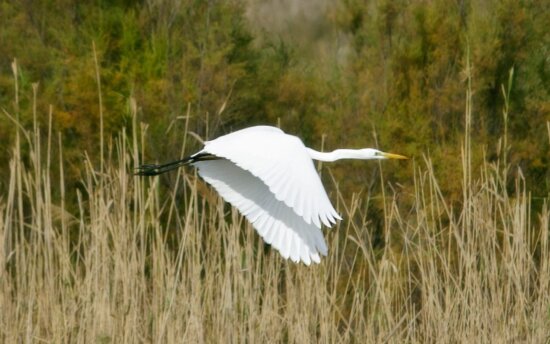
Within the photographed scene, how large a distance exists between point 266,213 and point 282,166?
0.92ft

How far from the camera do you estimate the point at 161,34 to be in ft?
21.4

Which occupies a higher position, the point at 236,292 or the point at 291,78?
the point at 291,78

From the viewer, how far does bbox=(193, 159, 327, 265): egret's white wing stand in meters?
3.95

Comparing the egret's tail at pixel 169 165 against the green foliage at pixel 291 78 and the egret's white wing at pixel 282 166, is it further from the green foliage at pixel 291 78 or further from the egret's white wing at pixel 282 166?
the green foliage at pixel 291 78

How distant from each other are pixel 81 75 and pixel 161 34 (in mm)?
453

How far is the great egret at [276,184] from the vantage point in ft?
12.5

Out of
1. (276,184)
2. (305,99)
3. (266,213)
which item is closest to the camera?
(276,184)

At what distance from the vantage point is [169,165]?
14.4ft

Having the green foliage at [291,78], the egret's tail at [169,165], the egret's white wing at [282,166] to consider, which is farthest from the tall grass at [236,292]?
the green foliage at [291,78]

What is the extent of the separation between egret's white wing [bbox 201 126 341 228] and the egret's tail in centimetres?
10

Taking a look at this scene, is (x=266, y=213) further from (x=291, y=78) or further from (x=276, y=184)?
(x=291, y=78)

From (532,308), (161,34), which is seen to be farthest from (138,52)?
(532,308)

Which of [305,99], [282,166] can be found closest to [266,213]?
[282,166]

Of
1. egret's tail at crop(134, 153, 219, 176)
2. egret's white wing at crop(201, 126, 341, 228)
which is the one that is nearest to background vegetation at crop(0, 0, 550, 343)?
egret's tail at crop(134, 153, 219, 176)
